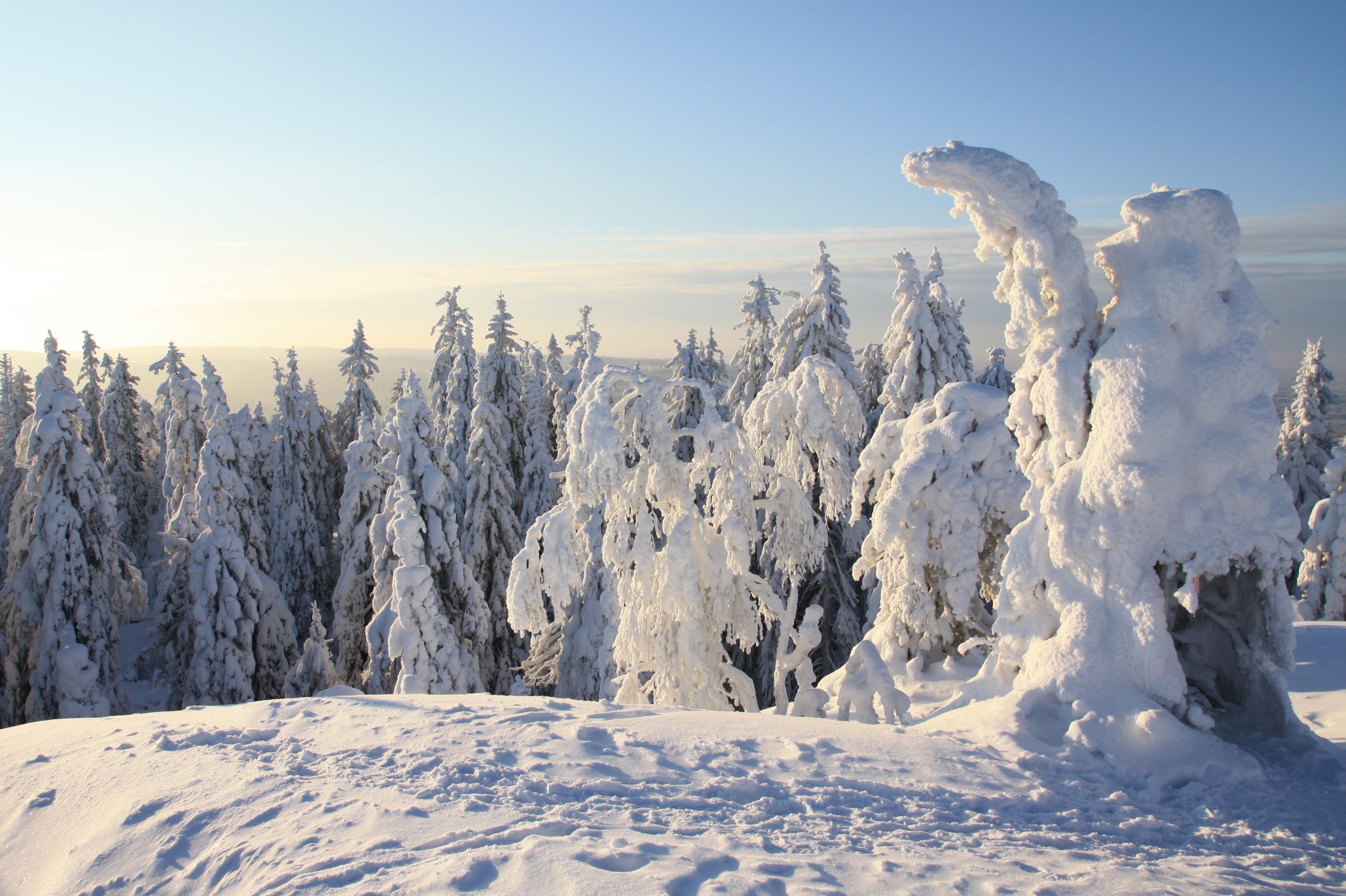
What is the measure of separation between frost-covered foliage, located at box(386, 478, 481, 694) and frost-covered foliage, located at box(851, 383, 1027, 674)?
9.50 meters

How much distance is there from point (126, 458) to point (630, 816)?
3950cm

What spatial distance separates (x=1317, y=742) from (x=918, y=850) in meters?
4.17

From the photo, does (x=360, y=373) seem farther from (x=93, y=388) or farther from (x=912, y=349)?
(x=912, y=349)

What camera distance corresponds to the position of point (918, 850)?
15.0 ft

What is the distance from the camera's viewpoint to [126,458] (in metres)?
35.1

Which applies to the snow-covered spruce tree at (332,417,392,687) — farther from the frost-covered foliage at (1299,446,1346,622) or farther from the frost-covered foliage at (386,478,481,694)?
the frost-covered foliage at (1299,446,1346,622)

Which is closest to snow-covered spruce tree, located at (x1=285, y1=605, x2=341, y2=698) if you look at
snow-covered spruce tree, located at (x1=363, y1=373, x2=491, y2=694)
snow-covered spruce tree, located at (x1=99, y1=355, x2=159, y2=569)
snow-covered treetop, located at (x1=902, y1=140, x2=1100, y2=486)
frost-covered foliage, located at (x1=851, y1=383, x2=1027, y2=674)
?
snow-covered spruce tree, located at (x1=363, y1=373, x2=491, y2=694)

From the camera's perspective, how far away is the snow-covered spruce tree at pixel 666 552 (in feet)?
31.4

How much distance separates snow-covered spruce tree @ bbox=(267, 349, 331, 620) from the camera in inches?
1179

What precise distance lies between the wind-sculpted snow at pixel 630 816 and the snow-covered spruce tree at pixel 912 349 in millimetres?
13353

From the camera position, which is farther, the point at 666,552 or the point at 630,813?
the point at 666,552

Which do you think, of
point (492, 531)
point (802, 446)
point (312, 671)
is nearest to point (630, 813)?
point (802, 446)

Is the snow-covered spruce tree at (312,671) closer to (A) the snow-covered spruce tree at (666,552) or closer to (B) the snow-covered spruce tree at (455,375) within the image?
(B) the snow-covered spruce tree at (455,375)

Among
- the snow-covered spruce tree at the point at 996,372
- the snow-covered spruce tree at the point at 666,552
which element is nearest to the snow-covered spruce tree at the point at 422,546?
the snow-covered spruce tree at the point at 666,552
